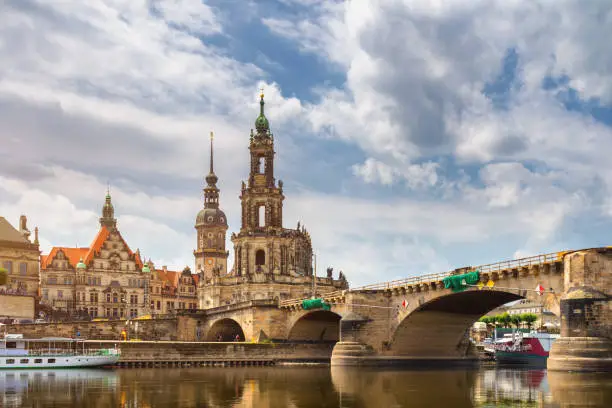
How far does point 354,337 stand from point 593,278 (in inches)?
1140

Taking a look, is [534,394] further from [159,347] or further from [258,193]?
[258,193]

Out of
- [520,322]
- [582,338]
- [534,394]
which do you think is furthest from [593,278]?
[520,322]

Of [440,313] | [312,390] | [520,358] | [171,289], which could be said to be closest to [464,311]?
[440,313]

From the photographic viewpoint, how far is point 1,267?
454 feet

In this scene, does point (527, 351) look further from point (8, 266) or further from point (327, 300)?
point (8, 266)

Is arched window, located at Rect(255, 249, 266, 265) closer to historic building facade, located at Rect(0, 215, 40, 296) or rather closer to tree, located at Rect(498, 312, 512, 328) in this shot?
historic building facade, located at Rect(0, 215, 40, 296)

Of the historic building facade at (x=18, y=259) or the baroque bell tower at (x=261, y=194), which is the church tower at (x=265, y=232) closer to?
the baroque bell tower at (x=261, y=194)

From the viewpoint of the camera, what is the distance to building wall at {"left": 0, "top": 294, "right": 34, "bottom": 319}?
431 feet

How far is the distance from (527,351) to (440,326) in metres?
22.2

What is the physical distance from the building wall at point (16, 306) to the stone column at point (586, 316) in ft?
339

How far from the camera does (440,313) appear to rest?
2859 inches

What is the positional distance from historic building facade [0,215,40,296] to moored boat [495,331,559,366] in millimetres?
84421

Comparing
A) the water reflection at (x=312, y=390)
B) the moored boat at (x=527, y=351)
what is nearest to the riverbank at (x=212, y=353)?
the water reflection at (x=312, y=390)

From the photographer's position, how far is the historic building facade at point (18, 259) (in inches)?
5566
